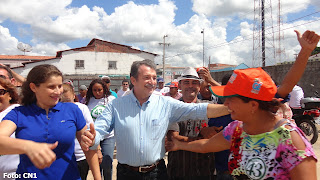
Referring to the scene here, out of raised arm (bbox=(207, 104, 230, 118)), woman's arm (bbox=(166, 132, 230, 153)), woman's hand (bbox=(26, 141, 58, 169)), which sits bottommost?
woman's arm (bbox=(166, 132, 230, 153))

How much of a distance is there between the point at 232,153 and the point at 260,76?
2.02ft

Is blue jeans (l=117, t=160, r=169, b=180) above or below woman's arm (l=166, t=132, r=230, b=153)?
below

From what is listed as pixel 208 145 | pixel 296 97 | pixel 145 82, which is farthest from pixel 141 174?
pixel 296 97

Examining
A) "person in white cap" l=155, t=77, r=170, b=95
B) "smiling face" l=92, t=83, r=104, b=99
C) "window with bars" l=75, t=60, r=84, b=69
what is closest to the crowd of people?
"smiling face" l=92, t=83, r=104, b=99

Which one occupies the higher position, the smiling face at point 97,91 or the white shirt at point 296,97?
the smiling face at point 97,91

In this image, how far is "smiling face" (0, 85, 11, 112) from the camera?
92.0 inches

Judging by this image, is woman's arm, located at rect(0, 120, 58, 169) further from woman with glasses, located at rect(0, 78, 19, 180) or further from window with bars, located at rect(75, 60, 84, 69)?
window with bars, located at rect(75, 60, 84, 69)

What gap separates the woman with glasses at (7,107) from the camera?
2123 millimetres

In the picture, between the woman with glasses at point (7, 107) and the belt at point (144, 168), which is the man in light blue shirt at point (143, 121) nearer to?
the belt at point (144, 168)

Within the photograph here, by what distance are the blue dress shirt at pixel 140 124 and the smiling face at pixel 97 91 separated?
2.35m

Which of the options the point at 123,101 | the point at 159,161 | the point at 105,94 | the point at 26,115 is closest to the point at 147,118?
the point at 123,101

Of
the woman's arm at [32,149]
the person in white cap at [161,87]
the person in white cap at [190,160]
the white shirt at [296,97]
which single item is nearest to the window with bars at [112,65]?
the person in white cap at [161,87]

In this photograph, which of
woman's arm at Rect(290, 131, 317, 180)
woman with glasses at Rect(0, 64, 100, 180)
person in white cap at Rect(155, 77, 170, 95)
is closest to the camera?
woman's arm at Rect(290, 131, 317, 180)

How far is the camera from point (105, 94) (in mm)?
4656
